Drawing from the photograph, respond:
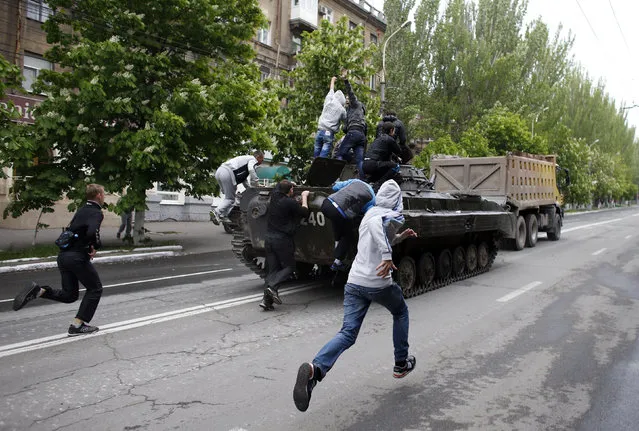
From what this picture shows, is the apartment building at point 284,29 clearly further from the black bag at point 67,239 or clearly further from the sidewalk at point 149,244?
the black bag at point 67,239

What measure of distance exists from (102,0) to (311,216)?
9.58 meters

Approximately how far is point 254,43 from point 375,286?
27225mm

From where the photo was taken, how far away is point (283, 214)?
776cm

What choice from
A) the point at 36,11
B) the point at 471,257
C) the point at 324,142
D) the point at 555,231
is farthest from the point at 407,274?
the point at 36,11

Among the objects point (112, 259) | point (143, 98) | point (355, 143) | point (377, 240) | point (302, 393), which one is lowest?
point (112, 259)

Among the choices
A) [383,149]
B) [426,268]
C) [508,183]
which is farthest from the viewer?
[508,183]

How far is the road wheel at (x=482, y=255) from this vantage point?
11.8 meters

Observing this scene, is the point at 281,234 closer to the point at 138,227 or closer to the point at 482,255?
the point at 482,255

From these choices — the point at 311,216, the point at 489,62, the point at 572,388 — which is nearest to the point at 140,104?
the point at 311,216

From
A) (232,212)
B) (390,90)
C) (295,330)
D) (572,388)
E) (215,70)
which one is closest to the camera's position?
(572,388)

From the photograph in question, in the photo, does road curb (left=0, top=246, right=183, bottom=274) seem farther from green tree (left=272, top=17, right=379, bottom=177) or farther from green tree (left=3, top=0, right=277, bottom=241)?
green tree (left=272, top=17, right=379, bottom=177)

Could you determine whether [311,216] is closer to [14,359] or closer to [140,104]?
[14,359]

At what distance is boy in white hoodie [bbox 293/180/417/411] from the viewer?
14.5ft

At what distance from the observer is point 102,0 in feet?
46.1
